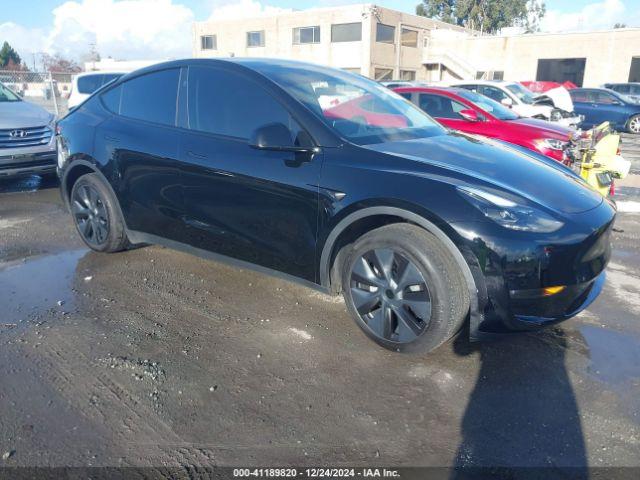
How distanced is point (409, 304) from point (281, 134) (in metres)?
1.28

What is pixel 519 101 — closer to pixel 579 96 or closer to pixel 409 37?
pixel 579 96

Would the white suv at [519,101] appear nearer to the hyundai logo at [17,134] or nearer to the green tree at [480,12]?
the hyundai logo at [17,134]

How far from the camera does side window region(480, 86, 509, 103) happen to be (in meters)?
13.9

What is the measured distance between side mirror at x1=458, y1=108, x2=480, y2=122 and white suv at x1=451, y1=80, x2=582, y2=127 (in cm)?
549

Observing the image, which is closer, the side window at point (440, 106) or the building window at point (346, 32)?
the side window at point (440, 106)

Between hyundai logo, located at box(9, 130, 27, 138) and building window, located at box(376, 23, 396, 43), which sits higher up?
building window, located at box(376, 23, 396, 43)

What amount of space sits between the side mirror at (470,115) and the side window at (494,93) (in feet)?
21.4

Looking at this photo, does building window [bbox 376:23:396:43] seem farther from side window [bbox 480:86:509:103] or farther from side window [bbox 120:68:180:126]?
side window [bbox 120:68:180:126]

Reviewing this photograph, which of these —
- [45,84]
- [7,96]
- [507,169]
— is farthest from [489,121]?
[45,84]

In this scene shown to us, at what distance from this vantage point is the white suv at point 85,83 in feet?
40.6

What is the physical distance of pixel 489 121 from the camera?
7.95 metres

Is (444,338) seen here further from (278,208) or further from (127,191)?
(127,191)

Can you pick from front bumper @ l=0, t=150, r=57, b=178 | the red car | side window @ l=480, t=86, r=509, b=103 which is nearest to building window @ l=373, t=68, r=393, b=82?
side window @ l=480, t=86, r=509, b=103

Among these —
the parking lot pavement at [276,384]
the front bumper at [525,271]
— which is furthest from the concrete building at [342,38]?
the front bumper at [525,271]
